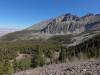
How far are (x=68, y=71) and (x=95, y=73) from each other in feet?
5.84

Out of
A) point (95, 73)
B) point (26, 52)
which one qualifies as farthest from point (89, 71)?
point (26, 52)

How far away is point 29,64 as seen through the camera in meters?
65.1

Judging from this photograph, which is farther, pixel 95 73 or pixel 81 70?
pixel 81 70

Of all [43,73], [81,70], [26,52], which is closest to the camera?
[81,70]

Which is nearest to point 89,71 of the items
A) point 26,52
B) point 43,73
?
point 43,73

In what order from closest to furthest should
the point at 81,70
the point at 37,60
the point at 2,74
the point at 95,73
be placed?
the point at 95,73, the point at 81,70, the point at 2,74, the point at 37,60

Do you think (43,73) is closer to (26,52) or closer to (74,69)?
(74,69)

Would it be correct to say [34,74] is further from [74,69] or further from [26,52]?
[26,52]

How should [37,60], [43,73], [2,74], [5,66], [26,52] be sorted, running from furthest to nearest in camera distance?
[26,52] < [37,60] < [5,66] < [2,74] < [43,73]

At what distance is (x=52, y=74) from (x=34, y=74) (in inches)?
53.5

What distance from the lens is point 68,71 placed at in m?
11.8

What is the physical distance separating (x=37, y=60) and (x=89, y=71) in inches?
2103

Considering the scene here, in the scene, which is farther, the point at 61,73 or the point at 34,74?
the point at 34,74

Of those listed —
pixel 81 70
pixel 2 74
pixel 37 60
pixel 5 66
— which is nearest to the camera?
pixel 81 70
